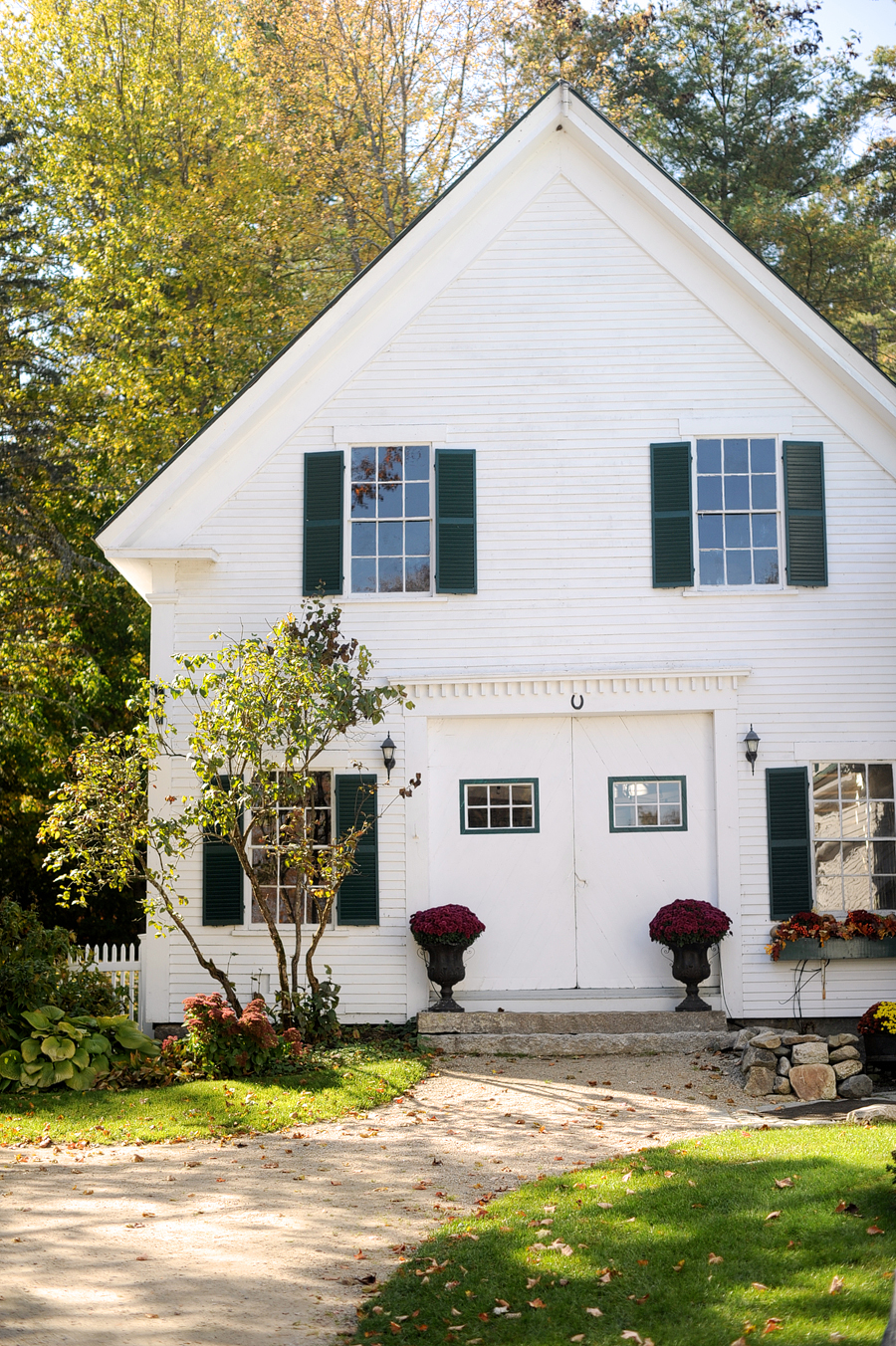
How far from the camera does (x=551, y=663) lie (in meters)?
12.4

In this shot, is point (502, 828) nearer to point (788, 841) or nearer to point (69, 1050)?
point (788, 841)

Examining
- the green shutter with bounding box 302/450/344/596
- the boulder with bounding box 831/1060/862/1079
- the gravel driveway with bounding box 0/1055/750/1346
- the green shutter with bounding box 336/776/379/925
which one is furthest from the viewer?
the green shutter with bounding box 302/450/344/596

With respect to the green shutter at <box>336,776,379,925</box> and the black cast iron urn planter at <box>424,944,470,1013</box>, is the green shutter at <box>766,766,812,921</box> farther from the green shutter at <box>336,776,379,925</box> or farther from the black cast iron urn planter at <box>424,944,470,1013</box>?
the green shutter at <box>336,776,379,925</box>

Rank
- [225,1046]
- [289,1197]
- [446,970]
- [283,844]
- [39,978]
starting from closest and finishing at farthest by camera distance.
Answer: [289,1197], [225,1046], [39,978], [446,970], [283,844]

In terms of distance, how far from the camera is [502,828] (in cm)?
1239

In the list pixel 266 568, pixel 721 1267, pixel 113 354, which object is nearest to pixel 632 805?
pixel 266 568

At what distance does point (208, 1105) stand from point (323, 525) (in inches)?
224

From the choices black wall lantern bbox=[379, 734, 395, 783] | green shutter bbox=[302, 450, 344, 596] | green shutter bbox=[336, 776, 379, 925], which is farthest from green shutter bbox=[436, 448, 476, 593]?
green shutter bbox=[336, 776, 379, 925]

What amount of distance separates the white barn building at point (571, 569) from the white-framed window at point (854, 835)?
0.10 feet

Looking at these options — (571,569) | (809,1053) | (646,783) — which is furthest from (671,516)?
(809,1053)

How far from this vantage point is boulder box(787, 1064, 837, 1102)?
31.7 feet

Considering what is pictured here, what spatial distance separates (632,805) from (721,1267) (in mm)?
6959

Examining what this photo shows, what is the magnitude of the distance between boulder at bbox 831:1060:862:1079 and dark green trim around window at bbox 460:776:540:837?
3.64 meters

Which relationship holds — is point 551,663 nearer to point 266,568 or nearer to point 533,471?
point 533,471
